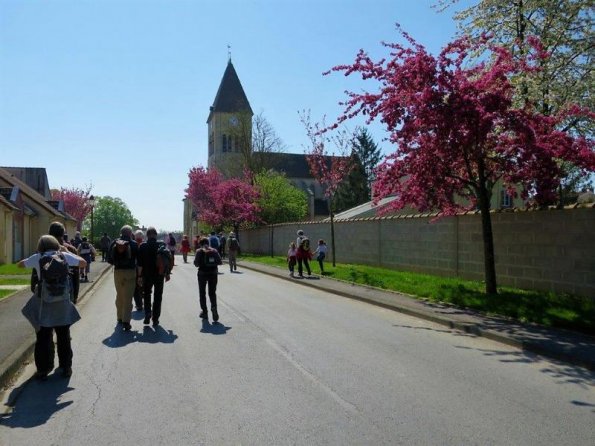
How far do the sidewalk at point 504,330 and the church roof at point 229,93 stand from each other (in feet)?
246

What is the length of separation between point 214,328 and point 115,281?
2.01m

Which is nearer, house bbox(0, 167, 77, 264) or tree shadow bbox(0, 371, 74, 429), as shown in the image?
tree shadow bbox(0, 371, 74, 429)

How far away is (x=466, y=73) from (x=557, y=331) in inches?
232

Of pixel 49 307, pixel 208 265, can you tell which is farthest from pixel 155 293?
pixel 49 307

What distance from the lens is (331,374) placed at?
731 centimetres

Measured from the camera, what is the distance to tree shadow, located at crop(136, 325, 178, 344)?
9.81m

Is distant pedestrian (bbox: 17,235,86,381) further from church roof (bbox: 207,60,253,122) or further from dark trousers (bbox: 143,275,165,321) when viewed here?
church roof (bbox: 207,60,253,122)

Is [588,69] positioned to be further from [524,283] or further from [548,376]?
[548,376]

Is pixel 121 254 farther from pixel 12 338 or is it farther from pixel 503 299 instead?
pixel 503 299

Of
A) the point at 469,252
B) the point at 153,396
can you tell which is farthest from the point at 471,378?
the point at 469,252

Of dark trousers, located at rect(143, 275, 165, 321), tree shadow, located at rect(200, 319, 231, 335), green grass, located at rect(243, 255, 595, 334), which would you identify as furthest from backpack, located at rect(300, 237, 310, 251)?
dark trousers, located at rect(143, 275, 165, 321)

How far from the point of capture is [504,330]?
10.3 metres

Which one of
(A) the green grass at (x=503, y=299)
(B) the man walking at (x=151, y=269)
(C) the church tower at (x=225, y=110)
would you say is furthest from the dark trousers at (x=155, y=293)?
(C) the church tower at (x=225, y=110)

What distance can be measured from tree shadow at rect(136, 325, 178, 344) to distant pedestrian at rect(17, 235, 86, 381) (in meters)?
2.47
